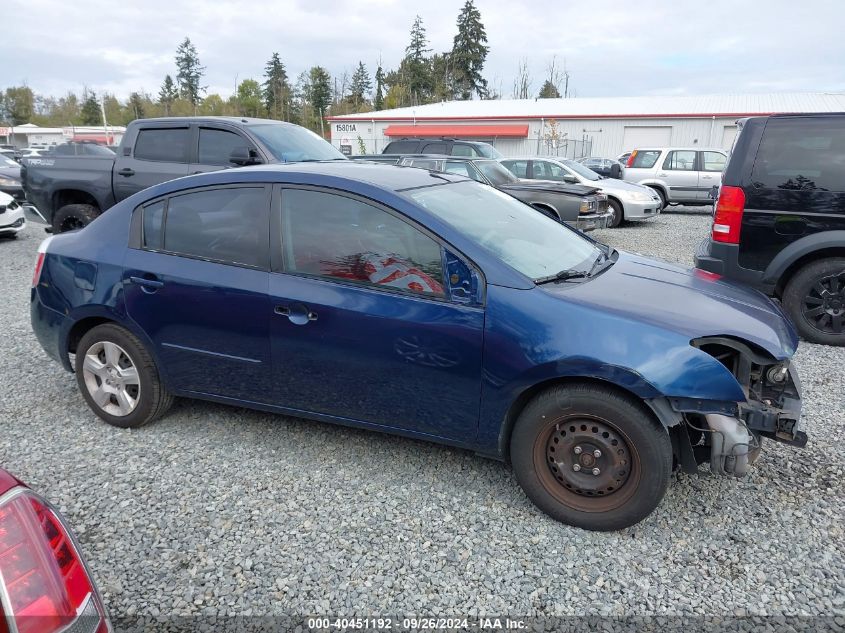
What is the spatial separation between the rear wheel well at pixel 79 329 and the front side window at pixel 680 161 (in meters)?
15.7

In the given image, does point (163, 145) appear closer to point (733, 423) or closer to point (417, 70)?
point (733, 423)

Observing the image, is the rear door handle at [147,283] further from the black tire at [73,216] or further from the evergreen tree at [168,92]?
the evergreen tree at [168,92]

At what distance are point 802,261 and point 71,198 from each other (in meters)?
9.46

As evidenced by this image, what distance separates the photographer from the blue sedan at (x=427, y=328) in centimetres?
270

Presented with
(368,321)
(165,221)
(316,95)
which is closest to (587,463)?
(368,321)

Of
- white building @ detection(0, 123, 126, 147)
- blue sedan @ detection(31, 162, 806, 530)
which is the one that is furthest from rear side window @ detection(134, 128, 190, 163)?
white building @ detection(0, 123, 126, 147)

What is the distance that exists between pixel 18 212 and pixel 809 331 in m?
12.4

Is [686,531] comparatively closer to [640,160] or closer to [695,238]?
[695,238]

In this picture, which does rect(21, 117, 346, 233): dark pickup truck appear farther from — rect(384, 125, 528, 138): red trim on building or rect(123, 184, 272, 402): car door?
rect(384, 125, 528, 138): red trim on building

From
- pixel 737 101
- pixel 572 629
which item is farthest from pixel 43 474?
pixel 737 101

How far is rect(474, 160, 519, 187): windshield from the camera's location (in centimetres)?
1120

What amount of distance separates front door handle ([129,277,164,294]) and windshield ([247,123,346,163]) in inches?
167

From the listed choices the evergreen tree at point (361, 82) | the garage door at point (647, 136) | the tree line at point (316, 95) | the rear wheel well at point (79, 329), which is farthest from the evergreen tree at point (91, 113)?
the rear wheel well at point (79, 329)

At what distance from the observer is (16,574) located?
1.34 metres
